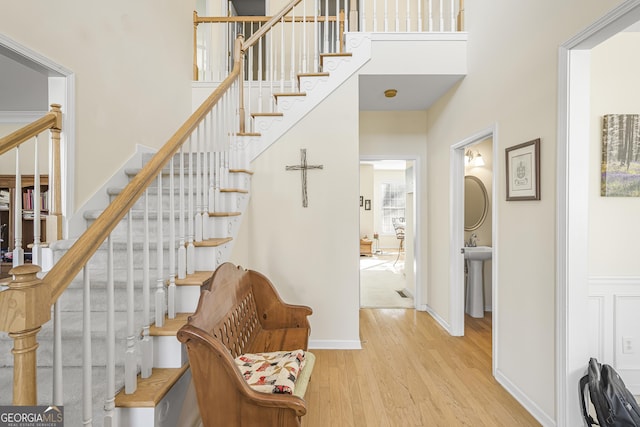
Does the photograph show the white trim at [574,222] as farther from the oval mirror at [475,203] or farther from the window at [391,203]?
Result: the window at [391,203]

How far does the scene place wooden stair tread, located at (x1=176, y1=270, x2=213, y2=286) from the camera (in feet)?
5.65

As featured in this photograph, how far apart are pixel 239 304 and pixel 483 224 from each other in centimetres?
372

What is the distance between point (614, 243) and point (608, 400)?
3.54ft

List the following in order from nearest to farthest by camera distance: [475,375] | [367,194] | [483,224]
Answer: [475,375], [483,224], [367,194]

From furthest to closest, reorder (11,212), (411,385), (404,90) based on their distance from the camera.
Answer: (11,212)
(404,90)
(411,385)

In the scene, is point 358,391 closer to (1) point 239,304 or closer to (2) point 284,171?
(1) point 239,304

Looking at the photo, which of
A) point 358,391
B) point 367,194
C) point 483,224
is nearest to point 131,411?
point 358,391

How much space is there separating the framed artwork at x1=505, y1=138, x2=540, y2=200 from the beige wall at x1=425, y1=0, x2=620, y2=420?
0.14 feet

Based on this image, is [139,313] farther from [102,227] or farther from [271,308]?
[271,308]

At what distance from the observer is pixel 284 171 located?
10.1 feet

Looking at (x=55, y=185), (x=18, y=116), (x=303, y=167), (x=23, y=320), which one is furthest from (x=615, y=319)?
(x=18, y=116)

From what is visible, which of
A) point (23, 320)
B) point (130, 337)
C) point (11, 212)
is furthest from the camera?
point (11, 212)

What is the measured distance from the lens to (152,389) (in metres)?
1.36

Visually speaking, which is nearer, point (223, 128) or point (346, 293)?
point (223, 128)
